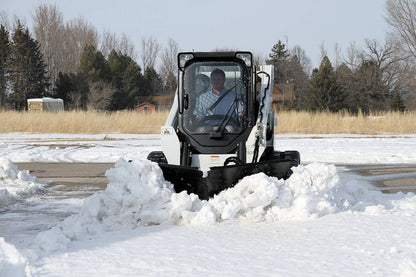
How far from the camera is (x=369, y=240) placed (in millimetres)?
5027

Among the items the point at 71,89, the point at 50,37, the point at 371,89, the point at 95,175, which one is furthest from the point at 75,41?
the point at 95,175

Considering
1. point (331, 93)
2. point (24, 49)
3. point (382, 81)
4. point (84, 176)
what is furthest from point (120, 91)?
point (84, 176)

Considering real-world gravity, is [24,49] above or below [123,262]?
above

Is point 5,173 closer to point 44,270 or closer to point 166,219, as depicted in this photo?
point 166,219

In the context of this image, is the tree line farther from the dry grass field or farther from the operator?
the operator

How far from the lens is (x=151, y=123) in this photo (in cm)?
2700

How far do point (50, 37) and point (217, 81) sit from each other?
237ft

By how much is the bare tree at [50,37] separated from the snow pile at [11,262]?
239ft

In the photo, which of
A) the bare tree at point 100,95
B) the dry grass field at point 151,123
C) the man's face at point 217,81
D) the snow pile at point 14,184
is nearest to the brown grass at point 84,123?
the dry grass field at point 151,123

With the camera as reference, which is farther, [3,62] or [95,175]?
[3,62]

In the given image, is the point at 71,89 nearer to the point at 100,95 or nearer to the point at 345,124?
the point at 100,95

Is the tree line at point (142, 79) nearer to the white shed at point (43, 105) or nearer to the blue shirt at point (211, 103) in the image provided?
the white shed at point (43, 105)

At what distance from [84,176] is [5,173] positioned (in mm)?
1875

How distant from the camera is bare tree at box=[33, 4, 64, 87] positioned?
7419 centimetres
